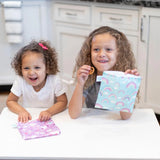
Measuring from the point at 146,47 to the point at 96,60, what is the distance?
101 centimetres

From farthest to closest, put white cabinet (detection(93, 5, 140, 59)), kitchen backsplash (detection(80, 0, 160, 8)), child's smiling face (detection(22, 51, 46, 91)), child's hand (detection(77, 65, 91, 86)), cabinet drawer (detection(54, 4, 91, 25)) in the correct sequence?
cabinet drawer (detection(54, 4, 91, 25)) < white cabinet (detection(93, 5, 140, 59)) < kitchen backsplash (detection(80, 0, 160, 8)) < child's smiling face (detection(22, 51, 46, 91)) < child's hand (detection(77, 65, 91, 86))

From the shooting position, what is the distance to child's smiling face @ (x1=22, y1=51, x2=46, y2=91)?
151 centimetres

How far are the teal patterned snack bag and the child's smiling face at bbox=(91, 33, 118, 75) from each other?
8.3 inches

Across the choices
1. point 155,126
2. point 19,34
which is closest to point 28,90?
point 155,126

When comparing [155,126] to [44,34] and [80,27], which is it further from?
[44,34]

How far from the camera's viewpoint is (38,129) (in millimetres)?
1208

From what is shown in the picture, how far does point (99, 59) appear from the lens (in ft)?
4.45

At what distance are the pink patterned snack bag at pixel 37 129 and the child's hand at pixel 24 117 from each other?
1.0 inches

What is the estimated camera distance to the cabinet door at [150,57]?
219cm

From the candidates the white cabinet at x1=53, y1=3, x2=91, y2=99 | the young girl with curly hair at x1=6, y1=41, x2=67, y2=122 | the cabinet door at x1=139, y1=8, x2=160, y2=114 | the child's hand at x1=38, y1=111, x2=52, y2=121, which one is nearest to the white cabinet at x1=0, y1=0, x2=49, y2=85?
the white cabinet at x1=53, y1=3, x2=91, y2=99

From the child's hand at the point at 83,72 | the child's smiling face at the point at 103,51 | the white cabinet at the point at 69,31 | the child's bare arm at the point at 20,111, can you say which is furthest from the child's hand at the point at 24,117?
the white cabinet at the point at 69,31

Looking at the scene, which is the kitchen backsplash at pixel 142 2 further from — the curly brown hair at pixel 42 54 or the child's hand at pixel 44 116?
the child's hand at pixel 44 116

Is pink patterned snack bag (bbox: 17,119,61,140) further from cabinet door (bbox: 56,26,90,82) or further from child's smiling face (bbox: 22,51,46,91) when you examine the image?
cabinet door (bbox: 56,26,90,82)

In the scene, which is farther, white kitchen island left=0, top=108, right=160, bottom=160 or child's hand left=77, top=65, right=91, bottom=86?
child's hand left=77, top=65, right=91, bottom=86
